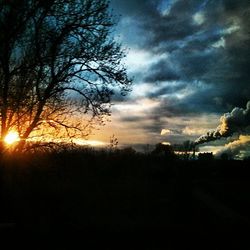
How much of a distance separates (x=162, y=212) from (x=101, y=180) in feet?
34.7

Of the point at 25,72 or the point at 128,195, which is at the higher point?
the point at 25,72

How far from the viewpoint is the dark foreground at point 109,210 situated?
16719 millimetres

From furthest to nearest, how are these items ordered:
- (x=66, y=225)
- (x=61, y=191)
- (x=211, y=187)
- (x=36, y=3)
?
(x=211, y=187), (x=61, y=191), (x=36, y=3), (x=66, y=225)

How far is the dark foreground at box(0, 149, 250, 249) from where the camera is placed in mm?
16719

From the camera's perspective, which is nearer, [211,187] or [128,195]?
[128,195]

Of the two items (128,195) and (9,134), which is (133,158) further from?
(9,134)

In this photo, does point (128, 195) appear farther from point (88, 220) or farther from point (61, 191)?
point (88, 220)

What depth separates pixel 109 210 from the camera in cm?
2247

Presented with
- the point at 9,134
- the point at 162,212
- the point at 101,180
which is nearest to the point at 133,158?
the point at 101,180

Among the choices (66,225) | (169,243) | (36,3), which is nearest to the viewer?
(169,243)

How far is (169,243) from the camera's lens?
1662 centimetres

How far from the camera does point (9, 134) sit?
69.6 feet

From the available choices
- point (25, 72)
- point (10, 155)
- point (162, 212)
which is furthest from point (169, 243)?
point (25, 72)

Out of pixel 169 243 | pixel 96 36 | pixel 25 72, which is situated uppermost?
pixel 96 36
